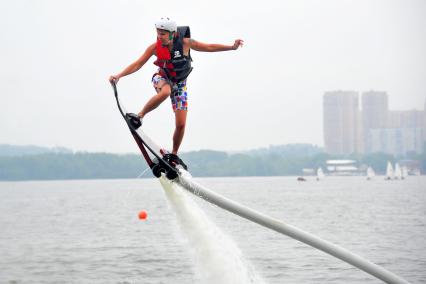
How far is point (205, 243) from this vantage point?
13.9 meters

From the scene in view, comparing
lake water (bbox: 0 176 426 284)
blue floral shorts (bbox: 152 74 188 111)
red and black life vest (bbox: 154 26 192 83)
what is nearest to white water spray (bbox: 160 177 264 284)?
lake water (bbox: 0 176 426 284)

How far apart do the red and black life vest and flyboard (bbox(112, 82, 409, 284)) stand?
993 mm

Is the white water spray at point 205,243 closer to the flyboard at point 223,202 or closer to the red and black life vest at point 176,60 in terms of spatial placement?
the flyboard at point 223,202

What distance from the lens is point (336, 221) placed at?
80.2m

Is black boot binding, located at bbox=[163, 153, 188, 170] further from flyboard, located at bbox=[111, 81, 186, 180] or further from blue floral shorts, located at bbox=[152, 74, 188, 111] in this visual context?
blue floral shorts, located at bbox=[152, 74, 188, 111]

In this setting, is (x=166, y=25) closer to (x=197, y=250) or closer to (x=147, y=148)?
(x=147, y=148)

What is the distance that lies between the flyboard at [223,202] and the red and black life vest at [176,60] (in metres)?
0.99

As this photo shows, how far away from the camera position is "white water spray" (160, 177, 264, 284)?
12559 millimetres

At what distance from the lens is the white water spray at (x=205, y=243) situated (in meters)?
12.6

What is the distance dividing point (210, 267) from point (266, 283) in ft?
72.2

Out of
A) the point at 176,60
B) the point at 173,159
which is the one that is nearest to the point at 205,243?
the point at 173,159

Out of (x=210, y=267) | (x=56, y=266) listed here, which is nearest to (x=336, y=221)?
(x=56, y=266)

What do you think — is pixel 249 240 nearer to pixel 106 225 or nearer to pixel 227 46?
pixel 106 225

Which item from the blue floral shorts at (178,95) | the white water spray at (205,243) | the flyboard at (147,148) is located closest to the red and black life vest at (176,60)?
the blue floral shorts at (178,95)
